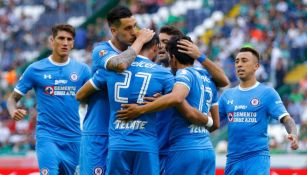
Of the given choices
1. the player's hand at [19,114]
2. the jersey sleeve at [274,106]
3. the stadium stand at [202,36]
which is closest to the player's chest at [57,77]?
the player's hand at [19,114]

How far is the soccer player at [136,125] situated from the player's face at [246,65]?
240 centimetres

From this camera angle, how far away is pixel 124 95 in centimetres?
1075

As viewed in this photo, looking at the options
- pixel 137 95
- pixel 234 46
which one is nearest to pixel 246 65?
pixel 137 95

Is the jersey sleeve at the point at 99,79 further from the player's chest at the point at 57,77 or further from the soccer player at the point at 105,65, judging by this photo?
the player's chest at the point at 57,77

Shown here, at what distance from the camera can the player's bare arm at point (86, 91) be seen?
11.6 metres

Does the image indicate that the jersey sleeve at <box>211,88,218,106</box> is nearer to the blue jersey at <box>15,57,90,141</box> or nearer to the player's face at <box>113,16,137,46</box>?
the player's face at <box>113,16,137,46</box>

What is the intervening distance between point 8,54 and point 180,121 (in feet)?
68.6

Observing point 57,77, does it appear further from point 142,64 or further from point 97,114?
point 142,64

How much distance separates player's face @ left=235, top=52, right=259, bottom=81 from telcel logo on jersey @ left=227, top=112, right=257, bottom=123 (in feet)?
1.64

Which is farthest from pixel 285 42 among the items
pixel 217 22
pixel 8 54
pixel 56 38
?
pixel 56 38

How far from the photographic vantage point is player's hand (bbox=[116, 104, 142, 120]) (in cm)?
1063

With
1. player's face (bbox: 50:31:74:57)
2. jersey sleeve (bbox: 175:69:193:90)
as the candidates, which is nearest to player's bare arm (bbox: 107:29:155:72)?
jersey sleeve (bbox: 175:69:193:90)

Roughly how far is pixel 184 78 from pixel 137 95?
1.77 feet

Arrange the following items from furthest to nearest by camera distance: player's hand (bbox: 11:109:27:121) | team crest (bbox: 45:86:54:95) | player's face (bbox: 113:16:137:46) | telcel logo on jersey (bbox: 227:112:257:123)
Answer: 1. team crest (bbox: 45:86:54:95)
2. player's hand (bbox: 11:109:27:121)
3. telcel logo on jersey (bbox: 227:112:257:123)
4. player's face (bbox: 113:16:137:46)
